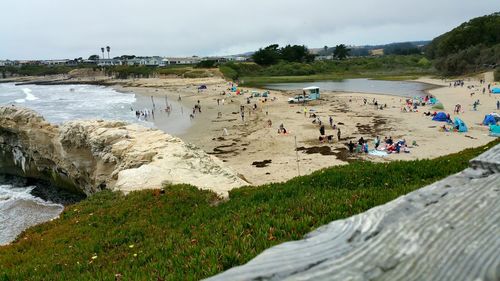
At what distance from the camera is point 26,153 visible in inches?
1076

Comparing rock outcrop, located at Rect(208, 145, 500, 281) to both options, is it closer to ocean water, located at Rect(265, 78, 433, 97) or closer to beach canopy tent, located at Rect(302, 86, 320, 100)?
beach canopy tent, located at Rect(302, 86, 320, 100)

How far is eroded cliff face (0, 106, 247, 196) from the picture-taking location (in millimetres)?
16812

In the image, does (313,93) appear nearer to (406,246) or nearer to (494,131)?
(494,131)

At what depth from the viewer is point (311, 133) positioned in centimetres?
3650

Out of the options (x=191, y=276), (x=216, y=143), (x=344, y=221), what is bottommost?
(x=216, y=143)

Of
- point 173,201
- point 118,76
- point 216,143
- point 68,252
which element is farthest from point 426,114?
point 118,76

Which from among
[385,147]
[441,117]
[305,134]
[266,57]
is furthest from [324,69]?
[385,147]

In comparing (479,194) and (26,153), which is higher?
(479,194)

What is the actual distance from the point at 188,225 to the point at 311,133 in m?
28.3

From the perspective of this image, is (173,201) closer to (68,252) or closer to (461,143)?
(68,252)

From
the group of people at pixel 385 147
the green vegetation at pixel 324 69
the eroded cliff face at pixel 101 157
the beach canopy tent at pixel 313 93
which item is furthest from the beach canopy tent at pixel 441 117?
the green vegetation at pixel 324 69

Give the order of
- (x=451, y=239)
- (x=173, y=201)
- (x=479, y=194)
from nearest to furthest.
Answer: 1. (x=451, y=239)
2. (x=479, y=194)
3. (x=173, y=201)

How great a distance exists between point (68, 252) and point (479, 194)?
9058mm

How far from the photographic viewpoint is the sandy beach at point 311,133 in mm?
27172
